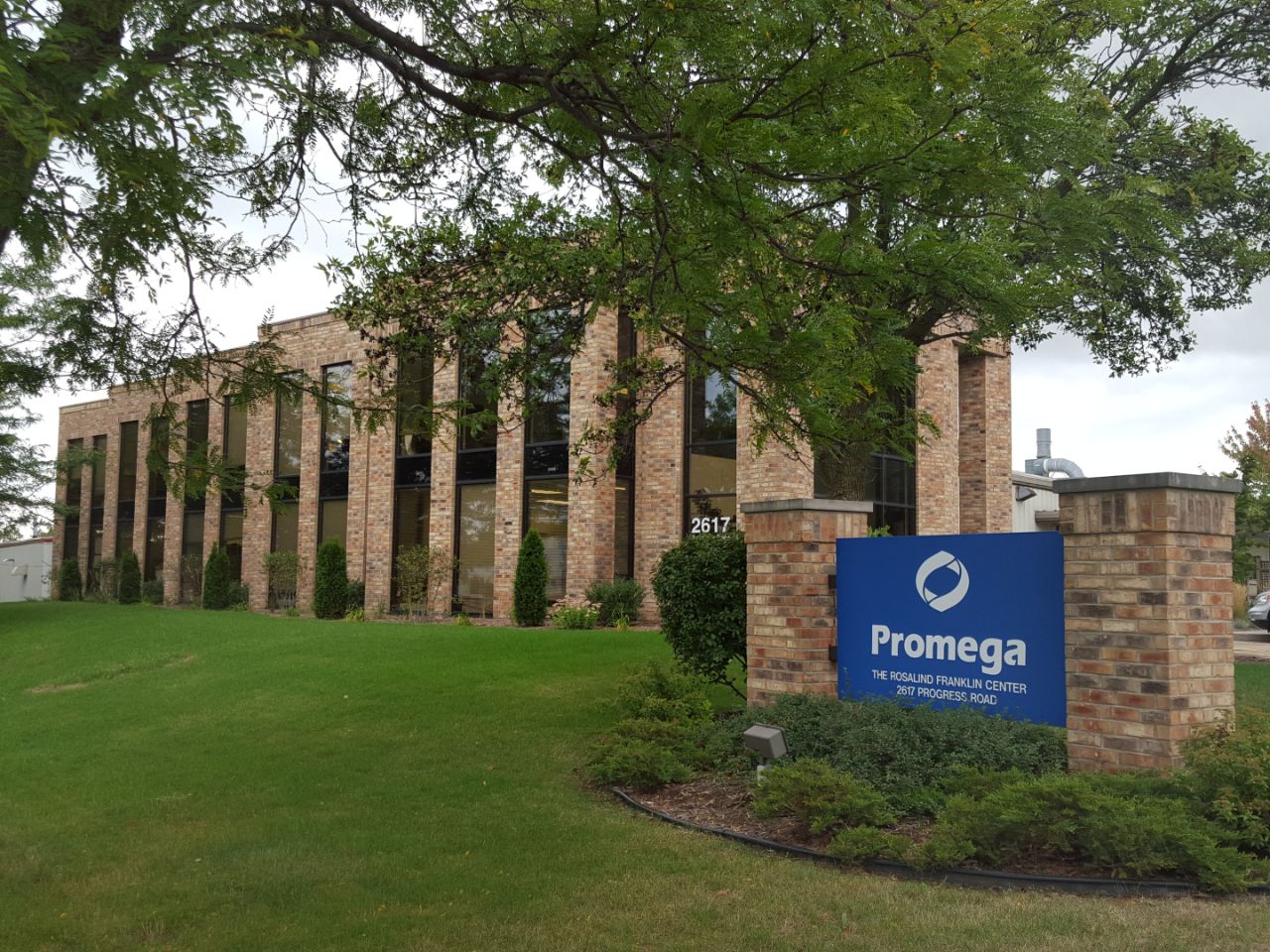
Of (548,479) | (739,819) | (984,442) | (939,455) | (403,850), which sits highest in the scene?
(984,442)

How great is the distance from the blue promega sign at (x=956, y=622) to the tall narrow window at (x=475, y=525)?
1575cm

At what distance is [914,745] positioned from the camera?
22.0ft

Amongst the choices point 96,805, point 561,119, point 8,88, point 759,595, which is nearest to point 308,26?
point 561,119

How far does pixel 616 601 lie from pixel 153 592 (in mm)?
18889

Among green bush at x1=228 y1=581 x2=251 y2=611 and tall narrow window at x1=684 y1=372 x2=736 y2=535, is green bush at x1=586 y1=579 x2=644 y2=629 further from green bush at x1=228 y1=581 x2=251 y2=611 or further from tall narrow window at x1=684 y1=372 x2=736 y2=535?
green bush at x1=228 y1=581 x2=251 y2=611

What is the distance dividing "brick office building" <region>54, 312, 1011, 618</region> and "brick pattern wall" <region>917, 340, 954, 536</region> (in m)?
0.04

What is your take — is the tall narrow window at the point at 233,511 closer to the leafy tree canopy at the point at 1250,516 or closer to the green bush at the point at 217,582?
the green bush at the point at 217,582

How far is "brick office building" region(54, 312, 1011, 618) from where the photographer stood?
2042 centimetres

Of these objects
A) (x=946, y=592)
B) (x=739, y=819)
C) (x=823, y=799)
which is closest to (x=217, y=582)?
(x=739, y=819)

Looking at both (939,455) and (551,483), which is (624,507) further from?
(939,455)

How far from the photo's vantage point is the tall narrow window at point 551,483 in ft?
71.5

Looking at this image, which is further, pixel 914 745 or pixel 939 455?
pixel 939 455

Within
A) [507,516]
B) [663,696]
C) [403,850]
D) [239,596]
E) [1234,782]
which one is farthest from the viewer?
[239,596]

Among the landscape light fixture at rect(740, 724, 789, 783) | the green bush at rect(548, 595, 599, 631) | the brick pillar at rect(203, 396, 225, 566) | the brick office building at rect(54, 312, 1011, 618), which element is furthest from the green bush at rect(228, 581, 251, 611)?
the landscape light fixture at rect(740, 724, 789, 783)
